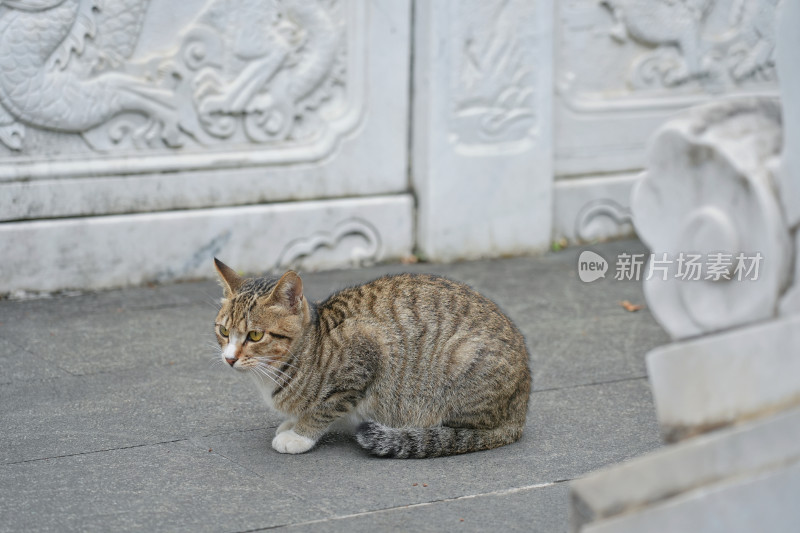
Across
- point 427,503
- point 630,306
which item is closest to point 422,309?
point 427,503

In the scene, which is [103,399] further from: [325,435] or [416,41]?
[416,41]

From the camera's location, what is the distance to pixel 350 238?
23.5 ft

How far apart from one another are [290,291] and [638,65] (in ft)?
15.9

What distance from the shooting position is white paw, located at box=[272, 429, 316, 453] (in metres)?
4.21

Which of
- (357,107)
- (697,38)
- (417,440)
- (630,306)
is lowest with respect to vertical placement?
(630,306)

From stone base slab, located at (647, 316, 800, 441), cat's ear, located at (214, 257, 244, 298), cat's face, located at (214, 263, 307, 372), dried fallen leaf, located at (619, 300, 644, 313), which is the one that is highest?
stone base slab, located at (647, 316, 800, 441)

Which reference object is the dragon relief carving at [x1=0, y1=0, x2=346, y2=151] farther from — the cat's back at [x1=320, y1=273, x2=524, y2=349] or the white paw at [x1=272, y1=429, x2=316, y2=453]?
the white paw at [x1=272, y1=429, x2=316, y2=453]

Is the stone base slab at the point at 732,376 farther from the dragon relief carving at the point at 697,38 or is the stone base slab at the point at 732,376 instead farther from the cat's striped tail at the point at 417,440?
the dragon relief carving at the point at 697,38

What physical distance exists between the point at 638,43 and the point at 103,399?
5240 millimetres

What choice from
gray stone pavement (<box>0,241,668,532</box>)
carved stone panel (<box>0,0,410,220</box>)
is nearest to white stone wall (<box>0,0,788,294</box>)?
carved stone panel (<box>0,0,410,220</box>)

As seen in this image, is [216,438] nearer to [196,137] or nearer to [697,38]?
[196,137]

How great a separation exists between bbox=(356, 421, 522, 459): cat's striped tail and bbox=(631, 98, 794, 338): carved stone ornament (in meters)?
1.65

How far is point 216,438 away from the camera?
14.4 ft

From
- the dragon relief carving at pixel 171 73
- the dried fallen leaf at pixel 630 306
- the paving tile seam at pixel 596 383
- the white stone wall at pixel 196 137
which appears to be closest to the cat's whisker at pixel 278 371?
the paving tile seam at pixel 596 383
